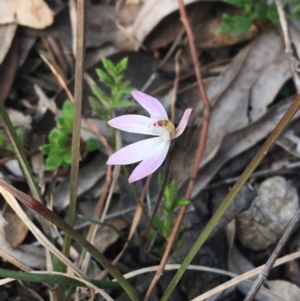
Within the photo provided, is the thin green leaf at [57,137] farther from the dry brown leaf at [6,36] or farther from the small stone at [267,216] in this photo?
the small stone at [267,216]

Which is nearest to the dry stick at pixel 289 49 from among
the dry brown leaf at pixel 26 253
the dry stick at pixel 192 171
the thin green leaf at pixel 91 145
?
the dry stick at pixel 192 171

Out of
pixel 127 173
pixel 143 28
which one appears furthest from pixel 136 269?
pixel 143 28

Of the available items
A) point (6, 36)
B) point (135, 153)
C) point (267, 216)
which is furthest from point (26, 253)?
point (6, 36)

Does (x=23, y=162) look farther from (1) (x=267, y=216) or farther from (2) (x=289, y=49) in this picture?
(2) (x=289, y=49)

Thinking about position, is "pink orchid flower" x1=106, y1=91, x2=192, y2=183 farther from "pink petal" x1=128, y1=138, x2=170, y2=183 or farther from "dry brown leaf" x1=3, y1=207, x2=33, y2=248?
"dry brown leaf" x1=3, y1=207, x2=33, y2=248

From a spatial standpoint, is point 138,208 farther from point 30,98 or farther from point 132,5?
point 132,5
